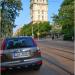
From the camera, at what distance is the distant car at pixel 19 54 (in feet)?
35.7

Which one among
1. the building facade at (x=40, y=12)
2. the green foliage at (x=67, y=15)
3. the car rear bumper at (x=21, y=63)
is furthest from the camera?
Result: the building facade at (x=40, y=12)

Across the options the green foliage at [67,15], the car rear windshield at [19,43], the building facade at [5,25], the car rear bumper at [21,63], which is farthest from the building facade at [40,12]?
the car rear bumper at [21,63]

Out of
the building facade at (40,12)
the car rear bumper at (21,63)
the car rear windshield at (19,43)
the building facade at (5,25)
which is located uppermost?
the building facade at (40,12)

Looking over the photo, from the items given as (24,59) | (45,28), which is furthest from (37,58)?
(45,28)

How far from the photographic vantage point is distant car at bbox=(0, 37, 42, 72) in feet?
35.7

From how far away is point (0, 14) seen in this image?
3247 cm

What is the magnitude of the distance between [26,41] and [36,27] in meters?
129

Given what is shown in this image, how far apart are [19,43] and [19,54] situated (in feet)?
1.76

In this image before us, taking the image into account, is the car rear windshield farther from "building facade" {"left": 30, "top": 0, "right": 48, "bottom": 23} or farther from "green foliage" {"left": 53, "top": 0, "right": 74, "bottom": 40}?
"building facade" {"left": 30, "top": 0, "right": 48, "bottom": 23}

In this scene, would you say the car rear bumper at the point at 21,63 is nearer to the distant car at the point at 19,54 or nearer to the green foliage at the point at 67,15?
the distant car at the point at 19,54

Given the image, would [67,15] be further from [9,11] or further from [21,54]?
[21,54]

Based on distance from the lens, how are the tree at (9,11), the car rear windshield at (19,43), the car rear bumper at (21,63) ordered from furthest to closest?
the tree at (9,11) → the car rear windshield at (19,43) → the car rear bumper at (21,63)

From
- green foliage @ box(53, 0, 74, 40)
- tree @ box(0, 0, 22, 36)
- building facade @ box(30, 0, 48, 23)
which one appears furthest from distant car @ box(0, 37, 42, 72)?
building facade @ box(30, 0, 48, 23)

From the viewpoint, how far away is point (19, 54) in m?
11.0
